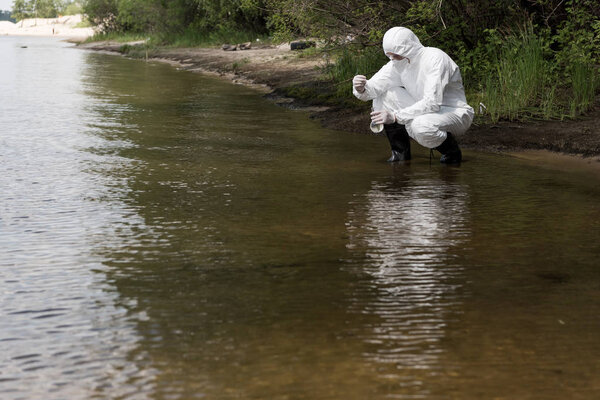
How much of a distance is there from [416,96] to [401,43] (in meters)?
0.64

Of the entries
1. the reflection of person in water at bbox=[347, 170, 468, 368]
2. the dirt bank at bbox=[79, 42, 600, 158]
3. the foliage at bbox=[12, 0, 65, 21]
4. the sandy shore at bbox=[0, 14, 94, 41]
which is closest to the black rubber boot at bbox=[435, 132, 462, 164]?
the reflection of person in water at bbox=[347, 170, 468, 368]

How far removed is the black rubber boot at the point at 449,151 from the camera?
8461mm

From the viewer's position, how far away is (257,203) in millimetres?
6562

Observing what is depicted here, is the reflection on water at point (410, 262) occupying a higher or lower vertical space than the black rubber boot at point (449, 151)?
lower

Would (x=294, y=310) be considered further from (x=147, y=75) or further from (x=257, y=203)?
(x=147, y=75)

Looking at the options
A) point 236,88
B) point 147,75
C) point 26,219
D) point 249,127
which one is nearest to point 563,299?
point 26,219

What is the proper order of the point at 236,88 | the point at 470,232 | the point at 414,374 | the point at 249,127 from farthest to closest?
the point at 236,88 < the point at 249,127 < the point at 470,232 < the point at 414,374

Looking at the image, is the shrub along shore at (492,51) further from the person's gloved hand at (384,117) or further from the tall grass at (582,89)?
the person's gloved hand at (384,117)

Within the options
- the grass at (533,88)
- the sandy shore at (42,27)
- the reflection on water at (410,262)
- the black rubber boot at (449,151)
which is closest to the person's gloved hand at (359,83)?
the black rubber boot at (449,151)

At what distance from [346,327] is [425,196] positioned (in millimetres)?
3232

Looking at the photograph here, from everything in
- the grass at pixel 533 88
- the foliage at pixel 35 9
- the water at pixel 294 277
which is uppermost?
the foliage at pixel 35 9

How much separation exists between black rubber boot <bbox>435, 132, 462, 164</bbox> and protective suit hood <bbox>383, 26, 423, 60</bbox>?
37.0 inches

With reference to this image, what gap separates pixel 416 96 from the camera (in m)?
8.41

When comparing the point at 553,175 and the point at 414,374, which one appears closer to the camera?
the point at 414,374
